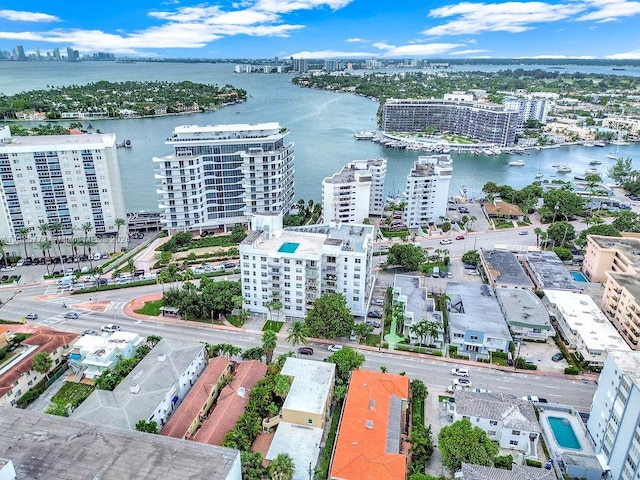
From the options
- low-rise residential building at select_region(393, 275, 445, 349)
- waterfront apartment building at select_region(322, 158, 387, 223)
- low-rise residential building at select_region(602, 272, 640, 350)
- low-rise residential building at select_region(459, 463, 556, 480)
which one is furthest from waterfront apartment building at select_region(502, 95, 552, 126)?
low-rise residential building at select_region(459, 463, 556, 480)

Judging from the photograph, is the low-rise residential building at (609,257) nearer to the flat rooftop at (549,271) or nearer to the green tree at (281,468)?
the flat rooftop at (549,271)

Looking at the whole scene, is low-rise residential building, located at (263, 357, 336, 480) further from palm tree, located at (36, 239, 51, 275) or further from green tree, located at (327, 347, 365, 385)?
palm tree, located at (36, 239, 51, 275)

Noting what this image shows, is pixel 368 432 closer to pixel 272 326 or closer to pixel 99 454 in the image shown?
pixel 99 454

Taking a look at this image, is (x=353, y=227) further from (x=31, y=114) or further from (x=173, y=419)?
(x=31, y=114)

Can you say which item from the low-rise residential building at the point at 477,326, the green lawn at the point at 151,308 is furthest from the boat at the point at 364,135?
the green lawn at the point at 151,308

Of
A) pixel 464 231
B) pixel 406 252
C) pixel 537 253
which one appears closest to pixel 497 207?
pixel 464 231
